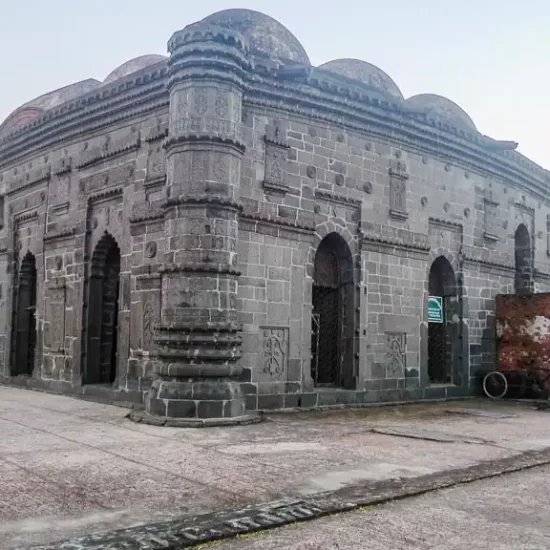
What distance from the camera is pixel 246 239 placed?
1035cm

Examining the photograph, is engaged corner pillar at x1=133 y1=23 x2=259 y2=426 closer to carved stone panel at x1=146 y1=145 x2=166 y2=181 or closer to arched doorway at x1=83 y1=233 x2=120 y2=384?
carved stone panel at x1=146 y1=145 x2=166 y2=181

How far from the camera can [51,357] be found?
1273 cm

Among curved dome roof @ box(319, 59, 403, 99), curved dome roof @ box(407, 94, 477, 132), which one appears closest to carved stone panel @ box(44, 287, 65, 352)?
curved dome roof @ box(319, 59, 403, 99)

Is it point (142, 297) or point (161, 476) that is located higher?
point (142, 297)

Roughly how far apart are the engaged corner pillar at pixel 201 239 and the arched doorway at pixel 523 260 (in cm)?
872

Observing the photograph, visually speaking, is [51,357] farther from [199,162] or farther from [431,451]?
[431,451]

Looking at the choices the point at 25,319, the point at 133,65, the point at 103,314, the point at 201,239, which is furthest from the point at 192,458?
the point at 133,65

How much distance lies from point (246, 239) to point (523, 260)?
28.0 feet

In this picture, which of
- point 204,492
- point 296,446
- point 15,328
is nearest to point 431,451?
point 296,446

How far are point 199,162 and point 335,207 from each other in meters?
2.94

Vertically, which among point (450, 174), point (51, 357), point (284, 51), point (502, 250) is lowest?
point (51, 357)

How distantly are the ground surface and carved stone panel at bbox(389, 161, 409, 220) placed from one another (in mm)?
7758

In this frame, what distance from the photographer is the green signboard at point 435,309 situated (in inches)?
531

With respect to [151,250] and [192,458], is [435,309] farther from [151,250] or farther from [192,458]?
[192,458]
